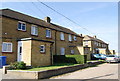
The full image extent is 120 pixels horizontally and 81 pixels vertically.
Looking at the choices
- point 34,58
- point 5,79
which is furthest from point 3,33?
point 5,79

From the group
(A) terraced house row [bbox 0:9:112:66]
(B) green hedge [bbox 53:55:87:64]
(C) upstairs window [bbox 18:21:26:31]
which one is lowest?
(B) green hedge [bbox 53:55:87:64]

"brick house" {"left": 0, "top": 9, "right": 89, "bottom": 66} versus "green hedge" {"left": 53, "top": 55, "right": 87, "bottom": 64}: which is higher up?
"brick house" {"left": 0, "top": 9, "right": 89, "bottom": 66}

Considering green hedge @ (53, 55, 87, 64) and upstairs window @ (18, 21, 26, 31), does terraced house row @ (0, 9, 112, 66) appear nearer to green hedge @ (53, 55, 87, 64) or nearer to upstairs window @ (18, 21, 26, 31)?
upstairs window @ (18, 21, 26, 31)

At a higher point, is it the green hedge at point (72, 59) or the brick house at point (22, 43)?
the brick house at point (22, 43)

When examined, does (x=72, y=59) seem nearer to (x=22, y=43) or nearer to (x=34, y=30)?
(x=34, y=30)

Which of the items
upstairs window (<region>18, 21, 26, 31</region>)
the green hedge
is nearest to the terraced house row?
upstairs window (<region>18, 21, 26, 31</region>)

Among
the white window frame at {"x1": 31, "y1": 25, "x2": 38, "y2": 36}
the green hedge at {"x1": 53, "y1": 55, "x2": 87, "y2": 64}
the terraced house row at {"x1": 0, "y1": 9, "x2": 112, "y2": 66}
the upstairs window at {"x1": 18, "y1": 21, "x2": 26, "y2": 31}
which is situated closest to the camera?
the terraced house row at {"x1": 0, "y1": 9, "x2": 112, "y2": 66}

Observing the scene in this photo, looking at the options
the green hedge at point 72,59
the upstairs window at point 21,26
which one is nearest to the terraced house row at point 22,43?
the upstairs window at point 21,26

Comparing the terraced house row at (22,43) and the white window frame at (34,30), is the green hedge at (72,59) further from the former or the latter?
the white window frame at (34,30)

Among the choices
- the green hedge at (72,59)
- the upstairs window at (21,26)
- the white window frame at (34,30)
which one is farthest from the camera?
the white window frame at (34,30)

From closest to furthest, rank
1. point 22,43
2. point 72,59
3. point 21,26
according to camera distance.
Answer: point 22,43 < point 21,26 < point 72,59

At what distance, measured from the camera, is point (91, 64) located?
72.6 feet

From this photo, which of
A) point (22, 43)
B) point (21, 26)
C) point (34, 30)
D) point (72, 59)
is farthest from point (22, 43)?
point (72, 59)

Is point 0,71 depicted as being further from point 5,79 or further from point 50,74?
point 50,74
